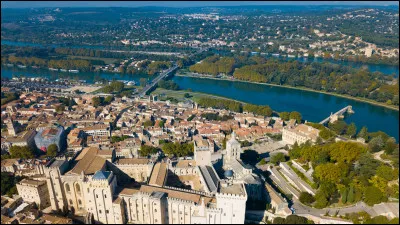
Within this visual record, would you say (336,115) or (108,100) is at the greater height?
(108,100)

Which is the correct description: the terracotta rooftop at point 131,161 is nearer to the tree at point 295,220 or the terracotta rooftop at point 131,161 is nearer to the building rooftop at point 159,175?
the building rooftop at point 159,175

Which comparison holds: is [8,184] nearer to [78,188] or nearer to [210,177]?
[78,188]

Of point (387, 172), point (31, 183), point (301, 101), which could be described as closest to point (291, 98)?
point (301, 101)

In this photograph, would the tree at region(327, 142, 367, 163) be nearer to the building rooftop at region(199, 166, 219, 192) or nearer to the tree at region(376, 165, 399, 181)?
the tree at region(376, 165, 399, 181)

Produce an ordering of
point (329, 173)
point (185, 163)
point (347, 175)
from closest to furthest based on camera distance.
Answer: point (329, 173) < point (347, 175) < point (185, 163)

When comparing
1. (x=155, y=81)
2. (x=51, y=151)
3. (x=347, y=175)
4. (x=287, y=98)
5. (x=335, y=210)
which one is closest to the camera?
(x=335, y=210)
